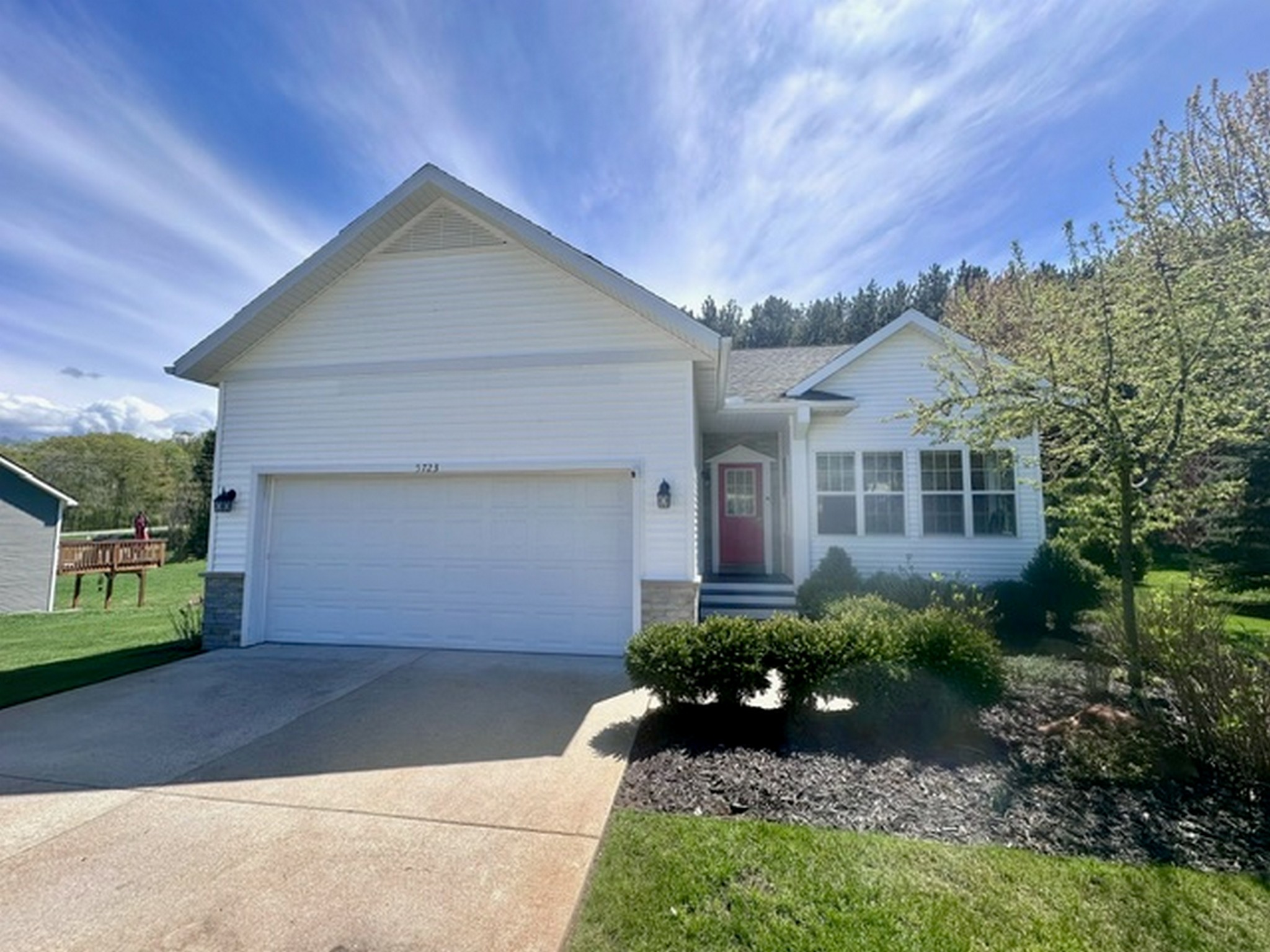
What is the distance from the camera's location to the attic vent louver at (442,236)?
8227mm

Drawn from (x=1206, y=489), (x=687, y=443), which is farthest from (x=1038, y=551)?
(x=687, y=443)

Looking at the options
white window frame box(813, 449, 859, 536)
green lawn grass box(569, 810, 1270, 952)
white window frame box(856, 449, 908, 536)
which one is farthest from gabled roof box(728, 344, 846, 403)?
green lawn grass box(569, 810, 1270, 952)

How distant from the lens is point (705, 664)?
503cm

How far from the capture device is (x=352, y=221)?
26.1ft

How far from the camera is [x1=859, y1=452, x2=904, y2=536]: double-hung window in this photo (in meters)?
11.3

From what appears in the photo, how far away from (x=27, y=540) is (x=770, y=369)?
65.2 ft

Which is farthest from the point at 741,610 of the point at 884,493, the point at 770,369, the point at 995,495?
the point at 770,369

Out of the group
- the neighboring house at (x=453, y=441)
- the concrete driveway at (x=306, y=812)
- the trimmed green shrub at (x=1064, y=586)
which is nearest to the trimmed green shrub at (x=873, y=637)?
the concrete driveway at (x=306, y=812)

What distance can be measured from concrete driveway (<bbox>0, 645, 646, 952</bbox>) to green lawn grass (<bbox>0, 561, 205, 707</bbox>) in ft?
3.23

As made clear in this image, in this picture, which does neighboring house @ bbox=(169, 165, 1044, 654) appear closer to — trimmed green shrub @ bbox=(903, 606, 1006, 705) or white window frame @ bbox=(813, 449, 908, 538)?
trimmed green shrub @ bbox=(903, 606, 1006, 705)

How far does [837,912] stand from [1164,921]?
1535 mm

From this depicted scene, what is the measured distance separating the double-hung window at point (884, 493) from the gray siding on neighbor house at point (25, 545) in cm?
2060

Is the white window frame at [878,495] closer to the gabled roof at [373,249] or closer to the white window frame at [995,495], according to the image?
the white window frame at [995,495]

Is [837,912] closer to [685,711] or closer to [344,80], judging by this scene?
[685,711]
